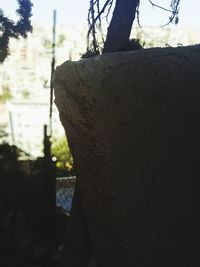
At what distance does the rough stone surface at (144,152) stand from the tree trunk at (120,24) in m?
0.90

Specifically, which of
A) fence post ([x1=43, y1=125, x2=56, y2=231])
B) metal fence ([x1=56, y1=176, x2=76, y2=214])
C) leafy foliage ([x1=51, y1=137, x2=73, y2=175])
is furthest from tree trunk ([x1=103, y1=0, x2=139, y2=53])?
leafy foliage ([x1=51, y1=137, x2=73, y2=175])

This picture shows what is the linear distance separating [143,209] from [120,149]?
7.6 inches

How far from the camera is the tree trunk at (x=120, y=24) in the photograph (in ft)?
7.02

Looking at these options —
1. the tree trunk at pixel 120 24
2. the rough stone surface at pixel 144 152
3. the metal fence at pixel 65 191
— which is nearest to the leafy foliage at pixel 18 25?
the tree trunk at pixel 120 24

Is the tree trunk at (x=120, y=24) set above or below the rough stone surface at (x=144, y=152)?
above

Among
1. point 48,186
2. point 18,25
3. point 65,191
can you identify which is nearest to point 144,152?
point 18,25

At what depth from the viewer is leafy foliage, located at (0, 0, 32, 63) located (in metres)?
3.14

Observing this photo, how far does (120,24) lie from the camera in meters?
2.18

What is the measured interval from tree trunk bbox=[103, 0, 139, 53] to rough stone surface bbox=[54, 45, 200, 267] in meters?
0.90

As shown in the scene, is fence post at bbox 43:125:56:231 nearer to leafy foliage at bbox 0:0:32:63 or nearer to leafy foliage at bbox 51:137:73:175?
leafy foliage at bbox 0:0:32:63

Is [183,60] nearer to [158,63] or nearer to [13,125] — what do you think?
[158,63]

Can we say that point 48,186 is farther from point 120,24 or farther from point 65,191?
point 120,24

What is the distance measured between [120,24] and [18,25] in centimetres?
140

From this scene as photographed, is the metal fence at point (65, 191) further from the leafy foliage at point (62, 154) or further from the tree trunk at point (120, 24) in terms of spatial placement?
the tree trunk at point (120, 24)
